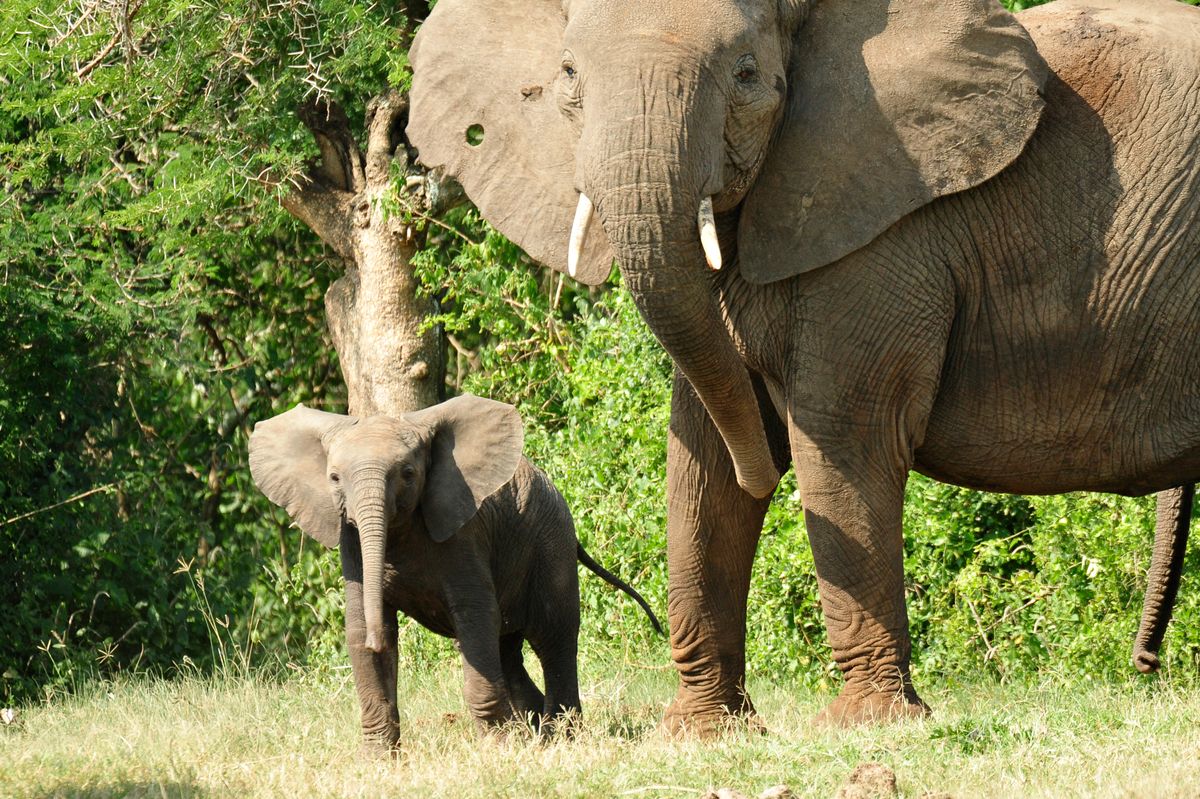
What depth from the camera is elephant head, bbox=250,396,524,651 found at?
705 centimetres

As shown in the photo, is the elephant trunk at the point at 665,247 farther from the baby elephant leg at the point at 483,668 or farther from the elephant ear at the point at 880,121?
the baby elephant leg at the point at 483,668

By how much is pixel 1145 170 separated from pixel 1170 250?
30 centimetres

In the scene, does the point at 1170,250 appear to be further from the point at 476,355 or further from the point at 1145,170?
the point at 476,355

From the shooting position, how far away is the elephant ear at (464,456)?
24.3 feet

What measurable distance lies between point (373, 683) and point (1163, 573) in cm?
334

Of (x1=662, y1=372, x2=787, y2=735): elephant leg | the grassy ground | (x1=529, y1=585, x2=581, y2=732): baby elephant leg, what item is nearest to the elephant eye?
(x1=662, y1=372, x2=787, y2=735): elephant leg

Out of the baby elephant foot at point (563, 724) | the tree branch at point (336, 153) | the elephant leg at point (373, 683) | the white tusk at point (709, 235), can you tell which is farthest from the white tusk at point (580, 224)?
the tree branch at point (336, 153)

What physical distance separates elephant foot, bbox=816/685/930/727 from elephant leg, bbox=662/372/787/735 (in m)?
0.66

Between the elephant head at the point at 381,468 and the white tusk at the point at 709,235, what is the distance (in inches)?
79.3

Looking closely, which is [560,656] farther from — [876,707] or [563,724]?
[876,707]

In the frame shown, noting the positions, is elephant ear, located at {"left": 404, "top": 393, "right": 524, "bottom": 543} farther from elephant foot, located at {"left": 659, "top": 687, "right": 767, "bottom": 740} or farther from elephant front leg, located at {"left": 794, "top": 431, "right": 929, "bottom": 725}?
elephant front leg, located at {"left": 794, "top": 431, "right": 929, "bottom": 725}

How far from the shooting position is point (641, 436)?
35.2 feet

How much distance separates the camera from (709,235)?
5.54 meters

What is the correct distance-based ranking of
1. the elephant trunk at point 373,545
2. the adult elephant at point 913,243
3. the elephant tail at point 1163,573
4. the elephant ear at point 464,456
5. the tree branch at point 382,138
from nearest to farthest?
1. the adult elephant at point 913,243
2. the elephant trunk at point 373,545
3. the elephant ear at point 464,456
4. the elephant tail at point 1163,573
5. the tree branch at point 382,138
